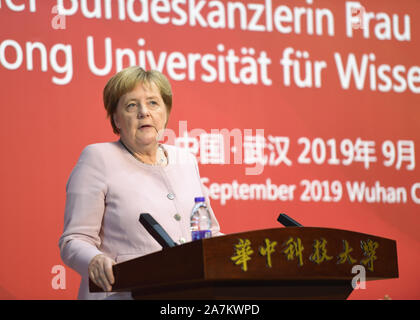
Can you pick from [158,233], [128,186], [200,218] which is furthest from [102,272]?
[128,186]

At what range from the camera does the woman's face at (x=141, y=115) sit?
226 cm

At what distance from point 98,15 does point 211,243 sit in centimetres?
268

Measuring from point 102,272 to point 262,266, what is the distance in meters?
0.46

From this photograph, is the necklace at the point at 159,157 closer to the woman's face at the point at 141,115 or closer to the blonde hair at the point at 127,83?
the woman's face at the point at 141,115

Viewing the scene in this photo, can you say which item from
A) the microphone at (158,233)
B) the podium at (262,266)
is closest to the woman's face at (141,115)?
the microphone at (158,233)

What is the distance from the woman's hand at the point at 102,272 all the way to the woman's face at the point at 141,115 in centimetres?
55

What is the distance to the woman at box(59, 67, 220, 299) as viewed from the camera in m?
2.08

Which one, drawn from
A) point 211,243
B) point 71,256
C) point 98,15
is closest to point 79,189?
point 71,256

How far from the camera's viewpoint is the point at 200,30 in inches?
162

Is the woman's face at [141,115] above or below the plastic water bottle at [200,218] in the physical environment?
above

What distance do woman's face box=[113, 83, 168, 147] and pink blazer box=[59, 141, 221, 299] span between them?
0.08 metres

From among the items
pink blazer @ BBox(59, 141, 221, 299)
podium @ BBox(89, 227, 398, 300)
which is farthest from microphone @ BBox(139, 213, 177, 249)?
pink blazer @ BBox(59, 141, 221, 299)

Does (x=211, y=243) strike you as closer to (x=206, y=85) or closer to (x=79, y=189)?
(x=79, y=189)

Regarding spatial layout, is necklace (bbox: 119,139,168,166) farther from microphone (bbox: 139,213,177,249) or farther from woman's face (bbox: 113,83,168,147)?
microphone (bbox: 139,213,177,249)
